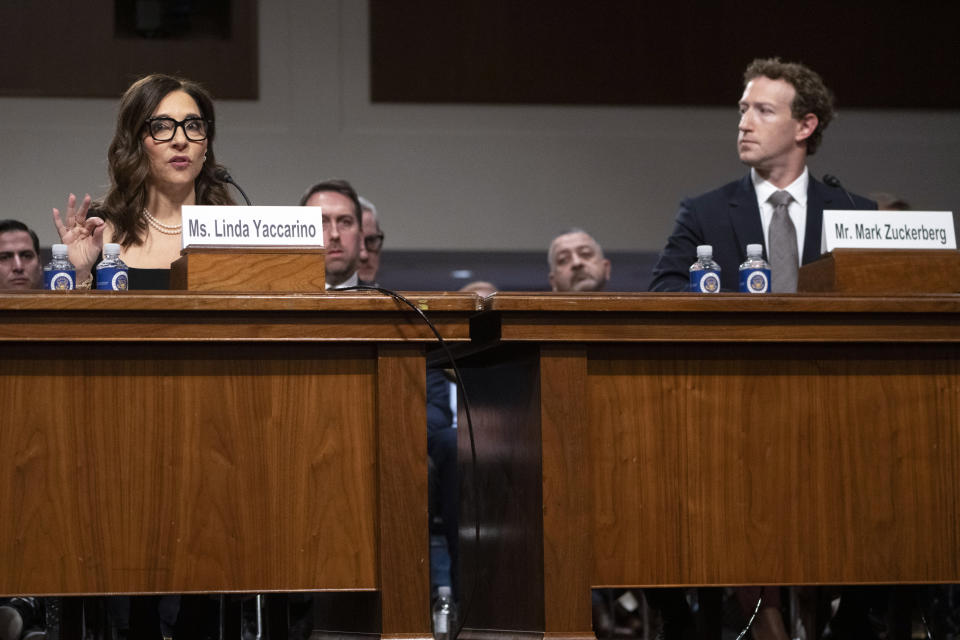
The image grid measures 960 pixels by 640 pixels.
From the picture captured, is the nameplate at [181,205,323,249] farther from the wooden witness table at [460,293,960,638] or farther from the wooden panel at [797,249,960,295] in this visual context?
the wooden panel at [797,249,960,295]

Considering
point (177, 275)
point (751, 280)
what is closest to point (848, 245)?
point (751, 280)

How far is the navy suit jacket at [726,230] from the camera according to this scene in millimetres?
2834

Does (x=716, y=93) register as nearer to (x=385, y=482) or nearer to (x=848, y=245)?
(x=848, y=245)

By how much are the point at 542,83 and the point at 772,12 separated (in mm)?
1157

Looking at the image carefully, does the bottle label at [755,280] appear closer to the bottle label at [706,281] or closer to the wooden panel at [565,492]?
the bottle label at [706,281]

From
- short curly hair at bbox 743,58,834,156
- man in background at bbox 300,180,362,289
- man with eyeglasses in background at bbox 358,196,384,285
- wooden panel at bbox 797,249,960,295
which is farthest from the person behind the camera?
man with eyeglasses in background at bbox 358,196,384,285

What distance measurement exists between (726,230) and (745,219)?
6 centimetres

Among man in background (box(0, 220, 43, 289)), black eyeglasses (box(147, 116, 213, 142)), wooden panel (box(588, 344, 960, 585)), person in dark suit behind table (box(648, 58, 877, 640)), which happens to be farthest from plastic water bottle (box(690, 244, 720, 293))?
man in background (box(0, 220, 43, 289))

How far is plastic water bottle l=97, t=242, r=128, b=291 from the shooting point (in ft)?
6.48

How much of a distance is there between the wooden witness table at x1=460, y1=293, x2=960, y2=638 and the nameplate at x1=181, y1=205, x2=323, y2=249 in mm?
320

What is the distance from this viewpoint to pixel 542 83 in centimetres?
561

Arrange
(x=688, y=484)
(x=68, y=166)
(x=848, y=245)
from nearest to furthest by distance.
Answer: (x=688, y=484)
(x=848, y=245)
(x=68, y=166)

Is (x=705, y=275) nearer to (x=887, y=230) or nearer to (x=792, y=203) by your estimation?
(x=887, y=230)

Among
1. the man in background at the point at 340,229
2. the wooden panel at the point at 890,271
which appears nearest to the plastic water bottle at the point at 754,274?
the wooden panel at the point at 890,271
